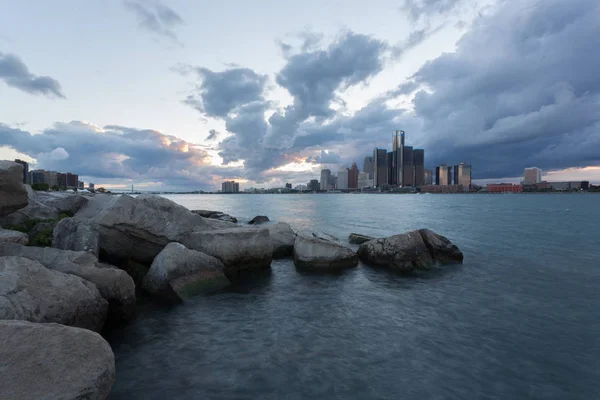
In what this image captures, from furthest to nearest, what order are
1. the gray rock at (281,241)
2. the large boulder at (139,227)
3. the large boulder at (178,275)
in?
1. the gray rock at (281,241)
2. the large boulder at (139,227)
3. the large boulder at (178,275)

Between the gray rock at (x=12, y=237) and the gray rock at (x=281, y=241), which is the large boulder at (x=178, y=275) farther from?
the gray rock at (x=281, y=241)

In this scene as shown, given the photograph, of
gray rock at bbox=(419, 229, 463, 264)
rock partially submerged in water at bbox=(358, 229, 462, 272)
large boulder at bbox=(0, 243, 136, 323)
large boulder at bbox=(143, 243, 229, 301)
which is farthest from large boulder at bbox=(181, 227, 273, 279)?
gray rock at bbox=(419, 229, 463, 264)

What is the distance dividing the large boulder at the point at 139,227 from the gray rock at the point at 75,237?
799mm

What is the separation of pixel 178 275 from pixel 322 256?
767 centimetres

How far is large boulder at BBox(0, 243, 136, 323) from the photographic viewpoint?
9.28 m

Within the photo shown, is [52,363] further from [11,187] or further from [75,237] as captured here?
[11,187]

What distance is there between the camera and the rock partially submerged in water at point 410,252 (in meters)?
16.7

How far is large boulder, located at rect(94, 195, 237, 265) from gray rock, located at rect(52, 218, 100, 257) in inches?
31.4

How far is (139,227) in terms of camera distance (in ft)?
45.4

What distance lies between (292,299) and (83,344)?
26.0 feet

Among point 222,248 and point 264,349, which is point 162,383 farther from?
point 222,248

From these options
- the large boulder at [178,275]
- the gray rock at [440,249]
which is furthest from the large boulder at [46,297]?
the gray rock at [440,249]

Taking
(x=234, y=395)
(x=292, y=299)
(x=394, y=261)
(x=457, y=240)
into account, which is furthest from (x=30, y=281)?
(x=457, y=240)

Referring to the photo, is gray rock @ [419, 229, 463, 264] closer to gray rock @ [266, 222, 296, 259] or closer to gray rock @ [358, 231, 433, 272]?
gray rock @ [358, 231, 433, 272]
